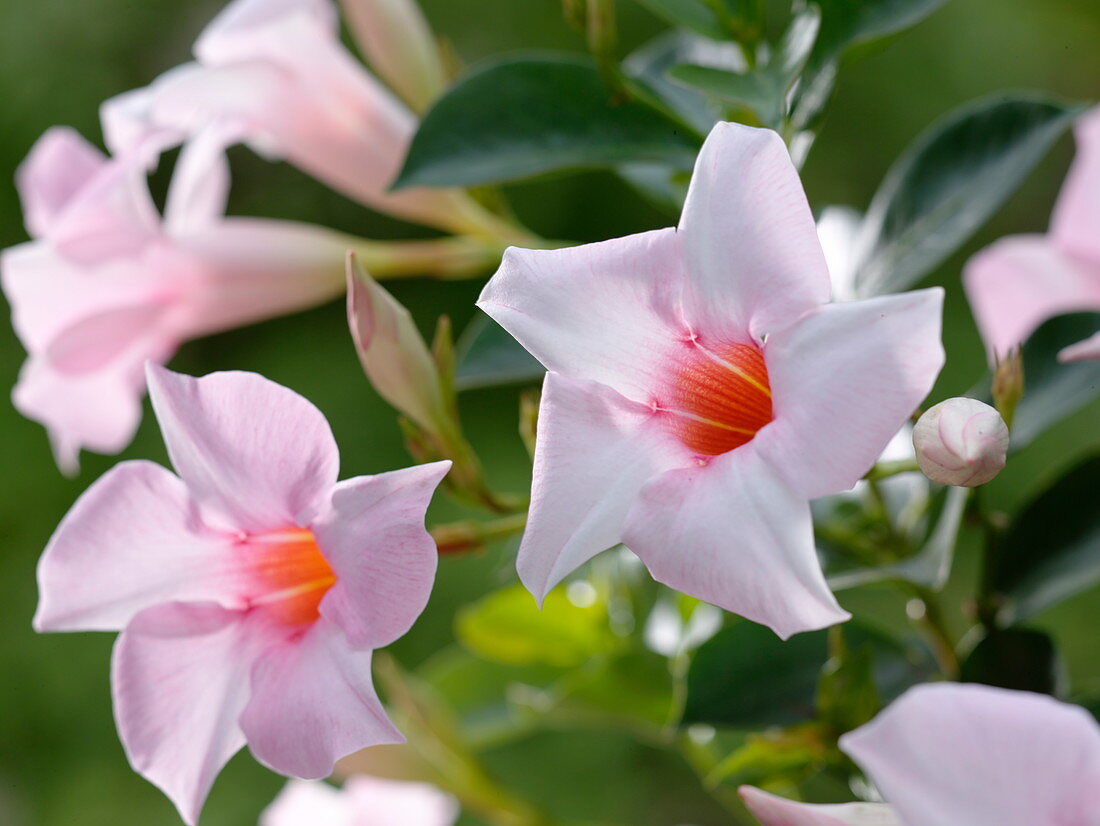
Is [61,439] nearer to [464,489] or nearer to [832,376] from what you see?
[464,489]

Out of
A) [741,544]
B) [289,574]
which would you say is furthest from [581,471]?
[289,574]

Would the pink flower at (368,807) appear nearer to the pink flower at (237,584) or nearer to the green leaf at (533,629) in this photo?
the green leaf at (533,629)

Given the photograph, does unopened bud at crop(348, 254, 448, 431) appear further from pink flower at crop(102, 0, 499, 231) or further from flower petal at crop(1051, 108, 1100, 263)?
flower petal at crop(1051, 108, 1100, 263)

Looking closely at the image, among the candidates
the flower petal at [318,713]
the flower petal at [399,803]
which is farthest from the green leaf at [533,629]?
the flower petal at [318,713]

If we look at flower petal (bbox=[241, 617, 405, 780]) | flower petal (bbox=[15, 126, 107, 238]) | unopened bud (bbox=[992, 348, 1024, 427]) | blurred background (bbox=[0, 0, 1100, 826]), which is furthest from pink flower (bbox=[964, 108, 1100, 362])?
blurred background (bbox=[0, 0, 1100, 826])

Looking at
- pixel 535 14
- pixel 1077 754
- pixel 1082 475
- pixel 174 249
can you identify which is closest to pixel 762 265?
pixel 1077 754

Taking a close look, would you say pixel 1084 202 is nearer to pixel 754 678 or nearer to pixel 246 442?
pixel 754 678
